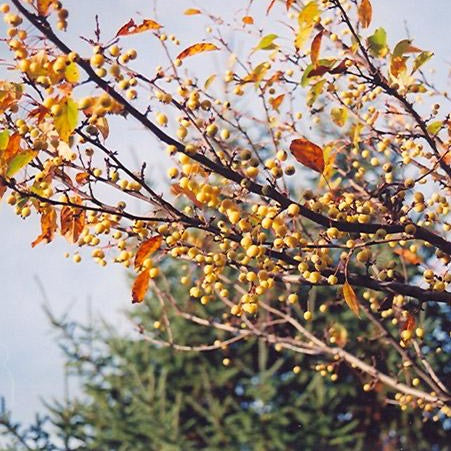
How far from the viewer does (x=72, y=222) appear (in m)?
1.88

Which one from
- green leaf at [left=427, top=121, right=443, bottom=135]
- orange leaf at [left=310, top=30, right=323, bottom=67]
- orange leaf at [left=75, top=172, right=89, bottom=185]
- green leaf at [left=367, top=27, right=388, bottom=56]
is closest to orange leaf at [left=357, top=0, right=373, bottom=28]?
green leaf at [left=367, top=27, right=388, bottom=56]

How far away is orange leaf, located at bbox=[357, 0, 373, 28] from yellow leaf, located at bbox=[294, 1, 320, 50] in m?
0.49

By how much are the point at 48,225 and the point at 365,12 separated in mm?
1352

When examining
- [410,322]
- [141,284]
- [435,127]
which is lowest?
[410,322]

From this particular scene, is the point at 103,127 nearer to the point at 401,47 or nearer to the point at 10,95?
the point at 10,95

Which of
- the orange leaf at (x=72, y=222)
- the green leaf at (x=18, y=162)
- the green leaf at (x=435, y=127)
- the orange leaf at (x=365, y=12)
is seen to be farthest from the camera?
the green leaf at (x=435, y=127)

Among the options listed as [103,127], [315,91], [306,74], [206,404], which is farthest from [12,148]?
[206,404]

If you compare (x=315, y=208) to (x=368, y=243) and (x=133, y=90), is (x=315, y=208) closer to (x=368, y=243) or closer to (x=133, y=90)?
(x=368, y=243)

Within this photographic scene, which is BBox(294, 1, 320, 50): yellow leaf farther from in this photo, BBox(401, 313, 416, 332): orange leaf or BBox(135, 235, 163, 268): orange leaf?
BBox(401, 313, 416, 332): orange leaf

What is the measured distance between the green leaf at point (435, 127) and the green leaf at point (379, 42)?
42cm

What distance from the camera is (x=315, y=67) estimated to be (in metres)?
1.83

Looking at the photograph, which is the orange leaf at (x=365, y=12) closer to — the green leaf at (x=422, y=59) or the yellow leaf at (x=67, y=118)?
the green leaf at (x=422, y=59)

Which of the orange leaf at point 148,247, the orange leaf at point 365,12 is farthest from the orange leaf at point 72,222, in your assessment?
the orange leaf at point 365,12

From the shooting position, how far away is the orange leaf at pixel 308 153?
67.5 inches
